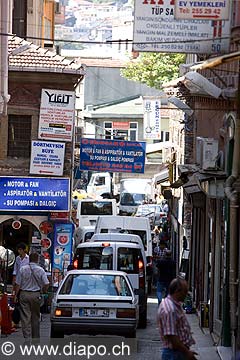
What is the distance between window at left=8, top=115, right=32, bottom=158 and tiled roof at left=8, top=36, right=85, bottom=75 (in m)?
1.65

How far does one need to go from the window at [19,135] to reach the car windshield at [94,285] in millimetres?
15091

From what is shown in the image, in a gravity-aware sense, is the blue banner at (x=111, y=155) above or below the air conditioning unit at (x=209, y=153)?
below

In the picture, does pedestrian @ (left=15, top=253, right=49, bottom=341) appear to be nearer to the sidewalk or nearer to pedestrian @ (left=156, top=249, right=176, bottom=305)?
the sidewalk

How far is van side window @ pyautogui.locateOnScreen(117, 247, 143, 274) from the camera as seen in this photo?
82.1ft

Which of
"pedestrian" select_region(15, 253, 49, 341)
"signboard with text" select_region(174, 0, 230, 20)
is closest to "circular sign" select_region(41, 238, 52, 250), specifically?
"pedestrian" select_region(15, 253, 49, 341)

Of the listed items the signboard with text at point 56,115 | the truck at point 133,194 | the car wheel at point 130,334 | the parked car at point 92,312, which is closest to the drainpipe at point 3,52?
the signboard with text at point 56,115

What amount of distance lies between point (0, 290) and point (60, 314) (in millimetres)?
5881

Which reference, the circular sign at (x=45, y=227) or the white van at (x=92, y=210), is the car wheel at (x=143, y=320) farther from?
the white van at (x=92, y=210)

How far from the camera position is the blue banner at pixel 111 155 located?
36.9 meters

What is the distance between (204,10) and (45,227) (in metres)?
17.3

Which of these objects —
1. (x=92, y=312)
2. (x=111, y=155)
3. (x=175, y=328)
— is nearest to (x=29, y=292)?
(x=92, y=312)

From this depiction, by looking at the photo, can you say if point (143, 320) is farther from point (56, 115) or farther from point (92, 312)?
point (56, 115)

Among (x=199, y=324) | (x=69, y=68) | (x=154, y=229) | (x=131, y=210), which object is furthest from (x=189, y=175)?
(x=131, y=210)

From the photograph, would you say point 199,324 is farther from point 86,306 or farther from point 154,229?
point 154,229
